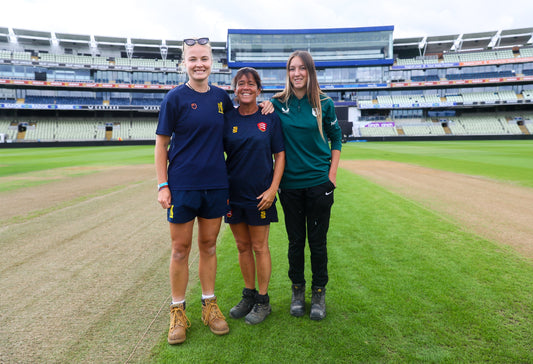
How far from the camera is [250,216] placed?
2703 millimetres

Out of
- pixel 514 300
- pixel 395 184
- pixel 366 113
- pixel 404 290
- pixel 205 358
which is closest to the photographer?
pixel 205 358

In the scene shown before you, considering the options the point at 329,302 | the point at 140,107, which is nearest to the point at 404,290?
the point at 329,302

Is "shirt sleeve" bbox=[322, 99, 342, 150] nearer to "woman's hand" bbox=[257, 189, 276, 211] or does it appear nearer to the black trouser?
the black trouser

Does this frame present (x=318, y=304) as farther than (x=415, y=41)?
No

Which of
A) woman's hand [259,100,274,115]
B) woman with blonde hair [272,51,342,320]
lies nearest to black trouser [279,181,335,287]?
woman with blonde hair [272,51,342,320]

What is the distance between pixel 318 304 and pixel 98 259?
3006mm

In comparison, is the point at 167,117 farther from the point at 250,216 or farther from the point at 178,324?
the point at 178,324

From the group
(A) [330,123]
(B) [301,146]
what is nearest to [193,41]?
(B) [301,146]

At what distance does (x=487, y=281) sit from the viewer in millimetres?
3230

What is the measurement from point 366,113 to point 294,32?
17735mm

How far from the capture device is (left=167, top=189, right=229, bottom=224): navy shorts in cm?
249

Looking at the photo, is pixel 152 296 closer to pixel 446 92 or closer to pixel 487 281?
pixel 487 281

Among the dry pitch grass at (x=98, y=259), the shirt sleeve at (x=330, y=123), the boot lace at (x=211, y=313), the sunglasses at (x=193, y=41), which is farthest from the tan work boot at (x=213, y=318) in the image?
the sunglasses at (x=193, y=41)

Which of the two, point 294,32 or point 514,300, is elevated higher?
point 294,32
